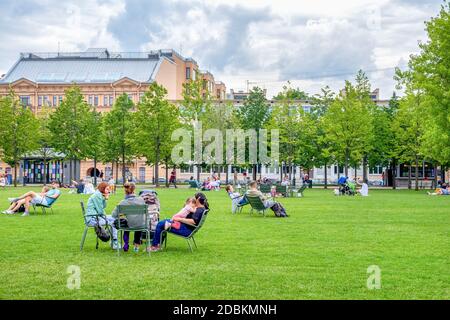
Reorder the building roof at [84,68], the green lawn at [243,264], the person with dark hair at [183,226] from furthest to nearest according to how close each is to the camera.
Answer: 1. the building roof at [84,68]
2. the person with dark hair at [183,226]
3. the green lawn at [243,264]

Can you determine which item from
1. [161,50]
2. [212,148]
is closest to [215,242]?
[212,148]

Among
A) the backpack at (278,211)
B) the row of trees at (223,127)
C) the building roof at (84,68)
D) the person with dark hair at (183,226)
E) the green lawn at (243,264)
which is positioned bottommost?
the green lawn at (243,264)

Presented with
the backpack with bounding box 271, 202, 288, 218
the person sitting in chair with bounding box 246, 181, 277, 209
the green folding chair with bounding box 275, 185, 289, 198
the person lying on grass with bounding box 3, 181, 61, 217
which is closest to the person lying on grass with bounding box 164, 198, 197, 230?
the person sitting in chair with bounding box 246, 181, 277, 209

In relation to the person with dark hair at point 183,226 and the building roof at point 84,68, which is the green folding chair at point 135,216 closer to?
the person with dark hair at point 183,226

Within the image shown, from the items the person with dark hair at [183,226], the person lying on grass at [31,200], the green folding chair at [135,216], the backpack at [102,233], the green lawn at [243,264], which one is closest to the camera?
the green lawn at [243,264]

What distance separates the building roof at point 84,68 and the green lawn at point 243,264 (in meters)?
76.6

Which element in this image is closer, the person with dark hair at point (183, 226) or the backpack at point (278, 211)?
the person with dark hair at point (183, 226)

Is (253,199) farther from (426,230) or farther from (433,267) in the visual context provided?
(433,267)

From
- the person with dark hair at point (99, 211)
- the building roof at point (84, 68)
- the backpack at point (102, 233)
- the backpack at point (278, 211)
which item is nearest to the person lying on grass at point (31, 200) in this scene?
the backpack at point (278, 211)

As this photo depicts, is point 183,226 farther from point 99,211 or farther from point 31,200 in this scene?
point 31,200

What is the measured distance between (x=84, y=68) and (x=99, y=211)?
3364 inches

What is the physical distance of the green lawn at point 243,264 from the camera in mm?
9352

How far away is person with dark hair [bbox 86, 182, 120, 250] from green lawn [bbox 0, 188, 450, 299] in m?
0.58

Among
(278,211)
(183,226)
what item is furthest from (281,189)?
(183,226)
